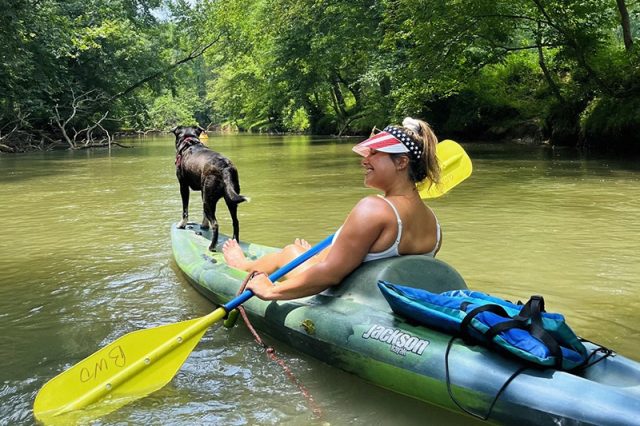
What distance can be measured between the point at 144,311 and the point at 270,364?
1286 millimetres

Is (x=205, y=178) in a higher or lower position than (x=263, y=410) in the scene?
higher

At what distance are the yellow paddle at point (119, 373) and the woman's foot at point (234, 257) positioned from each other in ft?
3.32

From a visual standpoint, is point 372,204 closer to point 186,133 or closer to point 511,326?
point 511,326

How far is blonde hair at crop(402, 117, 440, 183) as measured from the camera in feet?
9.84

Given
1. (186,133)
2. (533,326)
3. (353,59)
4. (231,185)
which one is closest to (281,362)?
(533,326)

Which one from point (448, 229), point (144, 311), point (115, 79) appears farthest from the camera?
point (115, 79)

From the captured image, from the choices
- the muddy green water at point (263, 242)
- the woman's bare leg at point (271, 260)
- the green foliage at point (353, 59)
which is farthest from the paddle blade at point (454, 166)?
the green foliage at point (353, 59)

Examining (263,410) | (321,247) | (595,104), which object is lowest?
(263,410)

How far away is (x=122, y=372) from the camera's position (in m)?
2.98

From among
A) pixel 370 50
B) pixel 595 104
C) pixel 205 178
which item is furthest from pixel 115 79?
pixel 205 178

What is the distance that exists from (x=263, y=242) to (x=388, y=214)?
346 centimetres

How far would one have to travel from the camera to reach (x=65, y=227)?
731 cm

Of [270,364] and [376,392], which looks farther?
[270,364]

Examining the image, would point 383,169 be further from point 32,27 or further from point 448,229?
point 32,27
